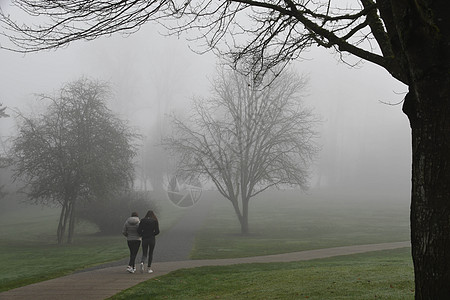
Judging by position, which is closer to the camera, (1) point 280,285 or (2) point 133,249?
(1) point 280,285

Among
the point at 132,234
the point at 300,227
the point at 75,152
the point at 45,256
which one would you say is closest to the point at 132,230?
the point at 132,234

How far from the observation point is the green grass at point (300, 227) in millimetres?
21844

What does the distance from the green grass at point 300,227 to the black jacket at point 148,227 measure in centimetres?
484

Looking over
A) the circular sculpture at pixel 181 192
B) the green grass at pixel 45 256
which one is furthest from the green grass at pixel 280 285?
the circular sculpture at pixel 181 192

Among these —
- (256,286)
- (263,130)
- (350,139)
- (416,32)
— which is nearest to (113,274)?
(256,286)

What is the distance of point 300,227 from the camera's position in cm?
3425

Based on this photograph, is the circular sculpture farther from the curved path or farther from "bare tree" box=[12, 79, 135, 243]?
the curved path

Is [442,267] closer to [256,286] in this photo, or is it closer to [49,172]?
[256,286]

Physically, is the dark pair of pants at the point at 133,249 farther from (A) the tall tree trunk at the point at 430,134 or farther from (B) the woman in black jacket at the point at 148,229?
(A) the tall tree trunk at the point at 430,134

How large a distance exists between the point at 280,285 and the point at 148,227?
494 cm

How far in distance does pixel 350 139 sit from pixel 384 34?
9477cm

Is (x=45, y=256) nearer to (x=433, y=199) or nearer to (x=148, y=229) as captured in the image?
(x=148, y=229)

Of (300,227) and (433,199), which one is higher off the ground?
(433,199)

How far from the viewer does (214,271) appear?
13344 millimetres
